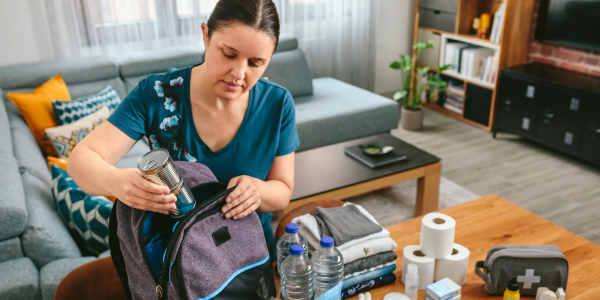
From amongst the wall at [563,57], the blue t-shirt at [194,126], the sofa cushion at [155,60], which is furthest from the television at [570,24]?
the blue t-shirt at [194,126]

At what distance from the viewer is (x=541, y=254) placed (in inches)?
45.5

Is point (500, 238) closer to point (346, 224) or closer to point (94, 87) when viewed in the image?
point (346, 224)

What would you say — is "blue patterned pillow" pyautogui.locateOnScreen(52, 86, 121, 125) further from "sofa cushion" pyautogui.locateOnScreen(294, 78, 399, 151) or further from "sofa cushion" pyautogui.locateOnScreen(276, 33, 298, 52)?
"sofa cushion" pyautogui.locateOnScreen(276, 33, 298, 52)

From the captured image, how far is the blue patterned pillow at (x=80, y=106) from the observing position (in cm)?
266

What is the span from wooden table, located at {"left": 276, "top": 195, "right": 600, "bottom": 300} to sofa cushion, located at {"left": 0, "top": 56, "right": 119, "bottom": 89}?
7.70 feet

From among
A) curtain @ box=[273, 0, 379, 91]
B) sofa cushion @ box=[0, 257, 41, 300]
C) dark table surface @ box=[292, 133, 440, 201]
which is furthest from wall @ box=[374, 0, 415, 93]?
sofa cushion @ box=[0, 257, 41, 300]

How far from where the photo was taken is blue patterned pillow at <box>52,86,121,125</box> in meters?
2.66

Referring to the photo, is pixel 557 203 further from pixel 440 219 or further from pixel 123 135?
pixel 123 135

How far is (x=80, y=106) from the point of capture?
8.89 ft

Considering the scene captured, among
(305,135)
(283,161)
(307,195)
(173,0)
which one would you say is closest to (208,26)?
(283,161)

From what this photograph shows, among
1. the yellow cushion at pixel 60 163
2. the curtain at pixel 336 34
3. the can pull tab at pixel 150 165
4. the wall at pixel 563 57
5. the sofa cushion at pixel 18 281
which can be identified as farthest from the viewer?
the curtain at pixel 336 34

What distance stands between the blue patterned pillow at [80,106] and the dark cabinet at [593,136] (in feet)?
10.0

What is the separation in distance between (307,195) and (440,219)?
105cm

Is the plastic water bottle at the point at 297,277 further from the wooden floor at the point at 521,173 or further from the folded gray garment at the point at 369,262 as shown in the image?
the wooden floor at the point at 521,173
